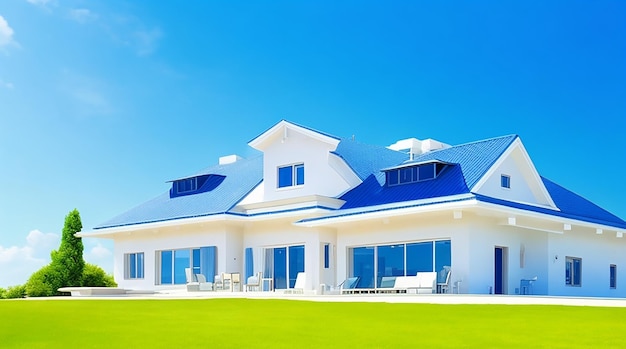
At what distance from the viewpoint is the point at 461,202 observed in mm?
23281

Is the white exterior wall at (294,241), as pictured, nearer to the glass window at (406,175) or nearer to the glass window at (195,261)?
the glass window at (195,261)

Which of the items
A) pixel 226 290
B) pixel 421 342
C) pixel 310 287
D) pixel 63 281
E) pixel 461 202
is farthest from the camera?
pixel 63 281

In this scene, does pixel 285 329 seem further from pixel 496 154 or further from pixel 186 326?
pixel 496 154

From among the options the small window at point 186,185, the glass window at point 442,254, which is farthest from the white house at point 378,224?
the small window at point 186,185

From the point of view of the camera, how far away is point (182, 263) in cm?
3284

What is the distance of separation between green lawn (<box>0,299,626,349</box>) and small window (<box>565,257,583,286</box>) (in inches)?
512

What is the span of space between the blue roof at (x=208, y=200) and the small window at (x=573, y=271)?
1319cm

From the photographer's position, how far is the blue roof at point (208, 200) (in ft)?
106

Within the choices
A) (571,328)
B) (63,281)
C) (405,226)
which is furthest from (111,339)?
(63,281)

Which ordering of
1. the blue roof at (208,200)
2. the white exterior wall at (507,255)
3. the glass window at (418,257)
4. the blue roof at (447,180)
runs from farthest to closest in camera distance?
the blue roof at (208,200) < the blue roof at (447,180) < the glass window at (418,257) < the white exterior wall at (507,255)

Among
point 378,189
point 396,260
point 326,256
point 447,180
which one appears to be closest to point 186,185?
point 326,256

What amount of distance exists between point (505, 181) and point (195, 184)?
15.5 meters

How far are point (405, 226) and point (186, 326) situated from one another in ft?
46.2

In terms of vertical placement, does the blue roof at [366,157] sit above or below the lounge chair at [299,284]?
above
